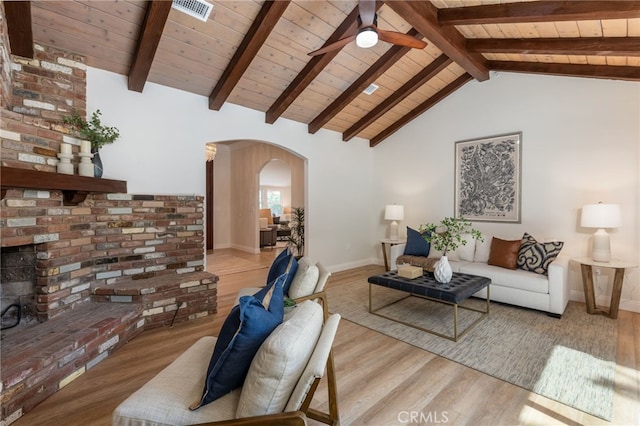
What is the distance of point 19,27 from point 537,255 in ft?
18.9

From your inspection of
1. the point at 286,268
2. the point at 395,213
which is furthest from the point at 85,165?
the point at 395,213

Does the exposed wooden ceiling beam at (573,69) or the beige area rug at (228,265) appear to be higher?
the exposed wooden ceiling beam at (573,69)

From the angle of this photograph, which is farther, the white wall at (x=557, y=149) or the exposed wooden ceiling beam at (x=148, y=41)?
the white wall at (x=557, y=149)

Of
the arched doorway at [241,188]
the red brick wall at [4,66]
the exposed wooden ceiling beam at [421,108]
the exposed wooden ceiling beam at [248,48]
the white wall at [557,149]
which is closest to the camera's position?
the red brick wall at [4,66]

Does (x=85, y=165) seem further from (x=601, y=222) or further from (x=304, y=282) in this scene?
(x=601, y=222)

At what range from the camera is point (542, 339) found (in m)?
2.71

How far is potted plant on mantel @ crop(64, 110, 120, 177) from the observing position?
2752 mm

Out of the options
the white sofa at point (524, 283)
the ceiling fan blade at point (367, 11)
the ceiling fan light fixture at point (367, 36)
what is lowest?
the white sofa at point (524, 283)

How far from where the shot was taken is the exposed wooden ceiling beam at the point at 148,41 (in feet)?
7.90

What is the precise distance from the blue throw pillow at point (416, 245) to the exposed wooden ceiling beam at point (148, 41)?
423 centimetres

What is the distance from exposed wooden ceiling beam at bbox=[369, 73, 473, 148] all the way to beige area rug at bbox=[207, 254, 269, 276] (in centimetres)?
366

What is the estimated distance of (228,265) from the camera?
5883 mm

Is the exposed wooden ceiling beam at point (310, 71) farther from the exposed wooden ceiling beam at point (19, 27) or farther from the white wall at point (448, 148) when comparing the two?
the exposed wooden ceiling beam at point (19, 27)

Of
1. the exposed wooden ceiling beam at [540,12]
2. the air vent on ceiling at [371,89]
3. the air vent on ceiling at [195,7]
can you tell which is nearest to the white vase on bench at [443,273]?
the exposed wooden ceiling beam at [540,12]
